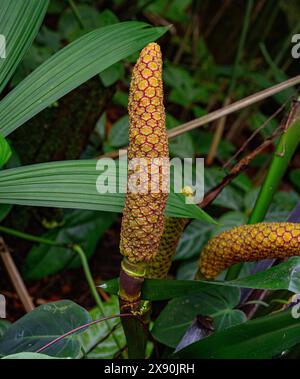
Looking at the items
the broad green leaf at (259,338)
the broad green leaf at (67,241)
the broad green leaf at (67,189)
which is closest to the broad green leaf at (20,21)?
the broad green leaf at (67,189)

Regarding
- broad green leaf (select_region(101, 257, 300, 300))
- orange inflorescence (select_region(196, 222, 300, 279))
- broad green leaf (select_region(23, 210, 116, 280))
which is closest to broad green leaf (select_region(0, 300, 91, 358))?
broad green leaf (select_region(101, 257, 300, 300))

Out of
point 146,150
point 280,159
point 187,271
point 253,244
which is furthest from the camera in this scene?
point 187,271

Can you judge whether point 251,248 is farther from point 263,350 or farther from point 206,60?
point 206,60

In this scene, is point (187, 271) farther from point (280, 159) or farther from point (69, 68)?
point (69, 68)

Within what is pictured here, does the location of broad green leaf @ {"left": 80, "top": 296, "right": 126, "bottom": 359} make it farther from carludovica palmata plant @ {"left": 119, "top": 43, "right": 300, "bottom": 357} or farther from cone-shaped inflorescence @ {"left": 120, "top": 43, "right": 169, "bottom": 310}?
cone-shaped inflorescence @ {"left": 120, "top": 43, "right": 169, "bottom": 310}

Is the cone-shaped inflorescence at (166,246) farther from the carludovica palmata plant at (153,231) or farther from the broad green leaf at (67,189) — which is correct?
the broad green leaf at (67,189)

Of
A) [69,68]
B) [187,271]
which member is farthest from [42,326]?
[187,271]
